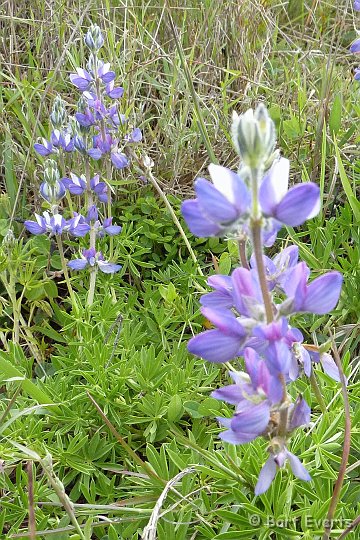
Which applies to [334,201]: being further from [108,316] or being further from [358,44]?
[108,316]

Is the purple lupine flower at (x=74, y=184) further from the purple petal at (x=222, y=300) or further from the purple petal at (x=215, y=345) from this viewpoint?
the purple petal at (x=215, y=345)

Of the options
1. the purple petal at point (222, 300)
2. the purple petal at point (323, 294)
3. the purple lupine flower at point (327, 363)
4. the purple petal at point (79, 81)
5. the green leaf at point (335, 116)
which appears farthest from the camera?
the green leaf at point (335, 116)

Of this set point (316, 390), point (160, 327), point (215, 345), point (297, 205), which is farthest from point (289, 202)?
point (160, 327)

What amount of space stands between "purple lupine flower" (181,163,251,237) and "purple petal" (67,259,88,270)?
52.7 inches

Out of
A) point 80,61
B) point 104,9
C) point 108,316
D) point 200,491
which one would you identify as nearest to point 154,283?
point 108,316

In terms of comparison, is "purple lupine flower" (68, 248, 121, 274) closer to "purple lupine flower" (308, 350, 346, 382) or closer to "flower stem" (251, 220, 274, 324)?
"purple lupine flower" (308, 350, 346, 382)

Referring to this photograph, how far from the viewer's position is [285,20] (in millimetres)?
4086

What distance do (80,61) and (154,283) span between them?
142cm

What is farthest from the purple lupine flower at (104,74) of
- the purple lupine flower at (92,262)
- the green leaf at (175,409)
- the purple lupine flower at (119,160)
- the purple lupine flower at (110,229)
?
the green leaf at (175,409)

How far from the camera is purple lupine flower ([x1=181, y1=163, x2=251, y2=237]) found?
0.89m

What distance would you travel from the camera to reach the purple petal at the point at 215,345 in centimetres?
98

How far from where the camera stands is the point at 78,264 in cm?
222

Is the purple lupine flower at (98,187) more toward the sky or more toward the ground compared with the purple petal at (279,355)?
more toward the ground

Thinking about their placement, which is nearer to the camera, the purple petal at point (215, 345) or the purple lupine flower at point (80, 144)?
the purple petal at point (215, 345)
